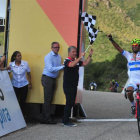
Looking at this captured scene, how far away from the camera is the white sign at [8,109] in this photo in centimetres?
556

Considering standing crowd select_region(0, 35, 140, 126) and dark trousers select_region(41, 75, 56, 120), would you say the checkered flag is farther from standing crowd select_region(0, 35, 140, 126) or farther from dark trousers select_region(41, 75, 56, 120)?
dark trousers select_region(41, 75, 56, 120)

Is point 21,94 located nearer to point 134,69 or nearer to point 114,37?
point 134,69

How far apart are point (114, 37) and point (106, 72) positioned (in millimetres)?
17775

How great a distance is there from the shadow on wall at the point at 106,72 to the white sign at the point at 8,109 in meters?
41.7

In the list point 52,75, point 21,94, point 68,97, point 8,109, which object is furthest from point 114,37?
point 8,109

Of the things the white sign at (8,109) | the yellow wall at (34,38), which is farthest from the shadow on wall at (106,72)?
the white sign at (8,109)

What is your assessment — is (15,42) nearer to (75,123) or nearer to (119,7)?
(75,123)

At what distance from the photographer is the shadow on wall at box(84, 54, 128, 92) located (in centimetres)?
4984

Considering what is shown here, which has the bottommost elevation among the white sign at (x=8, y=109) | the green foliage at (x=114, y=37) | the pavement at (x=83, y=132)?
the pavement at (x=83, y=132)

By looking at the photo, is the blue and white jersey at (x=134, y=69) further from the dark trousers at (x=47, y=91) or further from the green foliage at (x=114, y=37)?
the green foliage at (x=114, y=37)

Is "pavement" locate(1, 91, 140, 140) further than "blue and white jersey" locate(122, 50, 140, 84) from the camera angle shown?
No

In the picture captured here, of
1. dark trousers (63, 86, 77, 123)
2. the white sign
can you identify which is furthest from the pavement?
dark trousers (63, 86, 77, 123)

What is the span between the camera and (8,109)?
19.3ft

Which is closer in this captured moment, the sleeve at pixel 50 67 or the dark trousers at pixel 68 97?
the dark trousers at pixel 68 97
